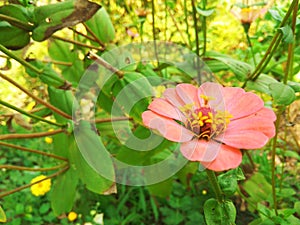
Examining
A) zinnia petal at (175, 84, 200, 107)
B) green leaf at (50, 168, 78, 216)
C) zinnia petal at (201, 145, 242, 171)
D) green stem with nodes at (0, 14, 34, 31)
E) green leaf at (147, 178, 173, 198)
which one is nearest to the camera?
zinnia petal at (201, 145, 242, 171)

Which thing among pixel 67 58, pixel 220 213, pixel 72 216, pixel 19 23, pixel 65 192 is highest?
pixel 19 23

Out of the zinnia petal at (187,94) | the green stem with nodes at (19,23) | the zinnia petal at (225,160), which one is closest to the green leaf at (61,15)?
the green stem with nodes at (19,23)

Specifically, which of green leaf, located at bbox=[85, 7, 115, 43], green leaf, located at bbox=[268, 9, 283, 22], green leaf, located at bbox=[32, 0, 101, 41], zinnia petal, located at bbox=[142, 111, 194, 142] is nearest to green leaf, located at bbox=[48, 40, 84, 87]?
green leaf, located at bbox=[85, 7, 115, 43]

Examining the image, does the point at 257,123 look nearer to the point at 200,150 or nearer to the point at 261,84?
the point at 200,150

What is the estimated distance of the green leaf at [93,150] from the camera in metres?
0.64

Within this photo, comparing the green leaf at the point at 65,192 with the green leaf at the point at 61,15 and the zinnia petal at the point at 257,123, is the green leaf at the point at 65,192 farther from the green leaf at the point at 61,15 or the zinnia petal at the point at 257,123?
the zinnia petal at the point at 257,123

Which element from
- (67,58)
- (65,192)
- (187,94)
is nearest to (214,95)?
(187,94)

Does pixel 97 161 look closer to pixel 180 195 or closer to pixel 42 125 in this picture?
pixel 180 195

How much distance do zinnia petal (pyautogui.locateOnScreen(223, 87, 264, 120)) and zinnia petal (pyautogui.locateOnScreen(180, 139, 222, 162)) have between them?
0.16 ft

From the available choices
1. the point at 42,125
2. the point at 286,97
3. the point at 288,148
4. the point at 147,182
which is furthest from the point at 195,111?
the point at 42,125

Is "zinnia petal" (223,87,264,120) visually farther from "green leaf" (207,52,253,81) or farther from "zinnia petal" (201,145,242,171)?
"green leaf" (207,52,253,81)

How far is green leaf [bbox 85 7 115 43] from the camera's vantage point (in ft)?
2.86

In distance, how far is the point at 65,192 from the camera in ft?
2.60

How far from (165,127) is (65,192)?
18.8 inches
